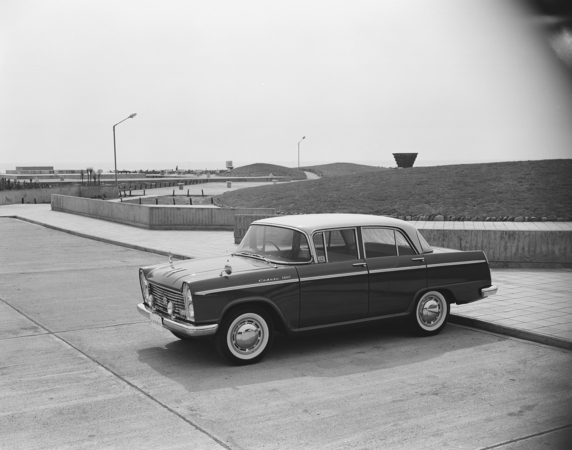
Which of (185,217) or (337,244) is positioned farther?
(185,217)

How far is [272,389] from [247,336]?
3.04 ft

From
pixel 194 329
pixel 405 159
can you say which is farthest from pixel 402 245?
pixel 405 159

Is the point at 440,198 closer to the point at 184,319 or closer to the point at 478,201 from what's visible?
the point at 478,201

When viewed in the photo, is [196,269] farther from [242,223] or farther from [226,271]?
[242,223]

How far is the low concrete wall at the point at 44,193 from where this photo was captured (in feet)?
137

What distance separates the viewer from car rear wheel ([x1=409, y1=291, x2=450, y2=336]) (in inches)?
320

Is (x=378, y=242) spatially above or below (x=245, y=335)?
above

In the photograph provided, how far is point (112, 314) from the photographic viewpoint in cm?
986

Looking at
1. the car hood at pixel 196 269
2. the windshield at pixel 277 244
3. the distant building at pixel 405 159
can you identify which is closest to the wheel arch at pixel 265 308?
the car hood at pixel 196 269

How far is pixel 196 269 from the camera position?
739 cm

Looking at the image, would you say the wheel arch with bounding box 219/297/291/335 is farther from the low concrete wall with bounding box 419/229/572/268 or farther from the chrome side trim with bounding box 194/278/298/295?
the low concrete wall with bounding box 419/229/572/268

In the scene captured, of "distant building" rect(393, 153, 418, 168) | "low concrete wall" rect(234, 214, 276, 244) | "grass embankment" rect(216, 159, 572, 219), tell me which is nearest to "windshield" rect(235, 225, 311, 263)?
"low concrete wall" rect(234, 214, 276, 244)

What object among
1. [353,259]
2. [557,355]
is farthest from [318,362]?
[557,355]

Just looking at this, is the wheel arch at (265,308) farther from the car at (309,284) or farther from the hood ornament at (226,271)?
the hood ornament at (226,271)
